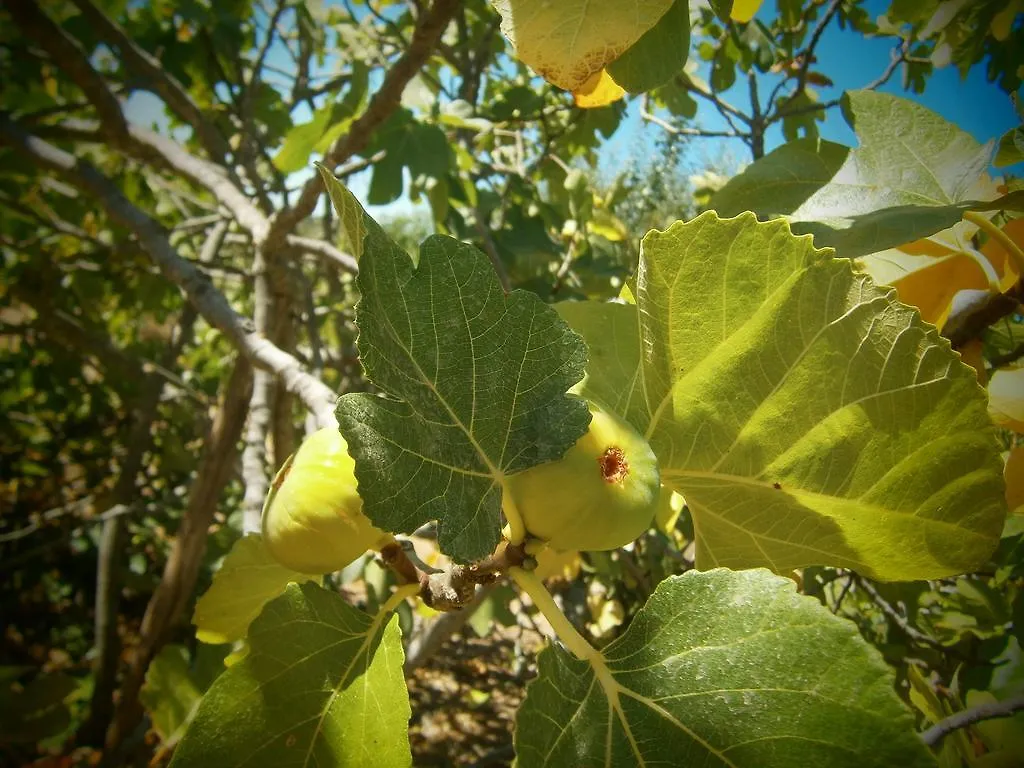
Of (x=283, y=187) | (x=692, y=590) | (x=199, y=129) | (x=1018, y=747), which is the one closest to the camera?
(x=692, y=590)

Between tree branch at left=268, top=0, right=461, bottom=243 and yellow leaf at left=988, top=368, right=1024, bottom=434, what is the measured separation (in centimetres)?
111

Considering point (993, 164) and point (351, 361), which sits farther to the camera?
point (351, 361)

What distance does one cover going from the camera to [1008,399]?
806 millimetres

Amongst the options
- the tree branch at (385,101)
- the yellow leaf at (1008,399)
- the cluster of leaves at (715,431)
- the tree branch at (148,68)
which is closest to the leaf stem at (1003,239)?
the cluster of leaves at (715,431)

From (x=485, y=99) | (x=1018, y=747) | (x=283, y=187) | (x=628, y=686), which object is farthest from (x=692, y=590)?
(x=485, y=99)

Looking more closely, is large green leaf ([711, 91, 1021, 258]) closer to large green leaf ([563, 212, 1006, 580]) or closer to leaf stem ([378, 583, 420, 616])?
large green leaf ([563, 212, 1006, 580])

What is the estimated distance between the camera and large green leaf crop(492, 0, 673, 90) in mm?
670

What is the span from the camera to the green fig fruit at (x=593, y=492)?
61 centimetres

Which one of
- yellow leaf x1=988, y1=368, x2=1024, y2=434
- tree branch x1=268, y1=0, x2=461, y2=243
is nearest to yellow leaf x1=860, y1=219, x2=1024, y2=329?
yellow leaf x1=988, y1=368, x2=1024, y2=434

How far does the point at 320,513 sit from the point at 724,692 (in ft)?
1.50

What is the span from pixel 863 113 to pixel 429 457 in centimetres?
84

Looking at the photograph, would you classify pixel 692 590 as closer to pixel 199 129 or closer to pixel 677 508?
pixel 677 508

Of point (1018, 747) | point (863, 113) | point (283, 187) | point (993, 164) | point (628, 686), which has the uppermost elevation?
point (283, 187)

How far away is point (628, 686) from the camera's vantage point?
602mm
